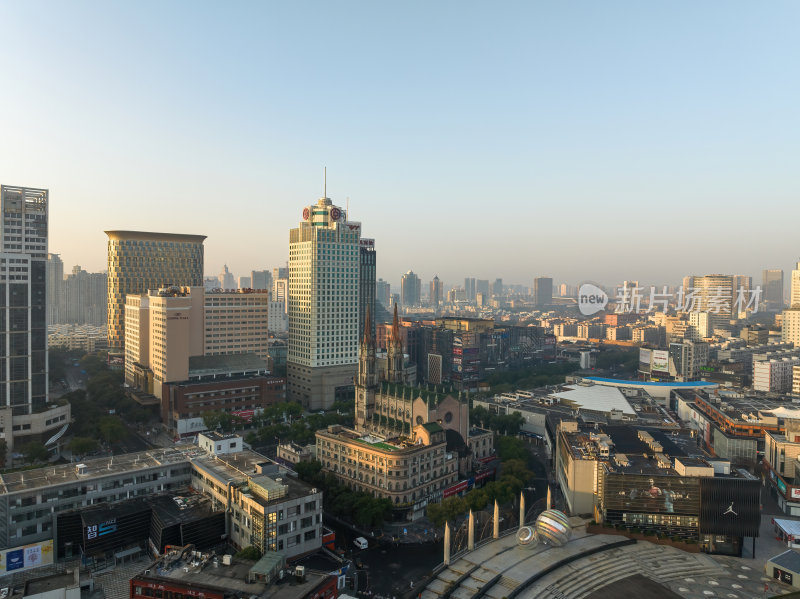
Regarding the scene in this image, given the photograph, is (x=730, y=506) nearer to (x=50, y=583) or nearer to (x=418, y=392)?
(x=418, y=392)

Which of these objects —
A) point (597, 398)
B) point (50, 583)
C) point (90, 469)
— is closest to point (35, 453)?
point (90, 469)

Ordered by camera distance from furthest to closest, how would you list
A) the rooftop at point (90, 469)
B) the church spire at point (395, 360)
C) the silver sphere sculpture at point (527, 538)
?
the church spire at point (395, 360)
the rooftop at point (90, 469)
the silver sphere sculpture at point (527, 538)

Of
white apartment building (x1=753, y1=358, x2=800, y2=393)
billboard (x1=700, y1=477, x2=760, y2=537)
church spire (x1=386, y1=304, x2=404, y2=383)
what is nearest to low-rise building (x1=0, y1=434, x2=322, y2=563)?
church spire (x1=386, y1=304, x2=404, y2=383)

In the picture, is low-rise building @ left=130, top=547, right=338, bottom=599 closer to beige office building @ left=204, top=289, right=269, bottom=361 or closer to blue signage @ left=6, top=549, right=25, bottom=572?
blue signage @ left=6, top=549, right=25, bottom=572

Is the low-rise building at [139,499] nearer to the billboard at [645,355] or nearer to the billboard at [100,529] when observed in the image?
the billboard at [100,529]

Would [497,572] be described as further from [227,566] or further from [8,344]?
[8,344]

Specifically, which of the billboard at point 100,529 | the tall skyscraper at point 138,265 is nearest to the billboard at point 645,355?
the tall skyscraper at point 138,265
